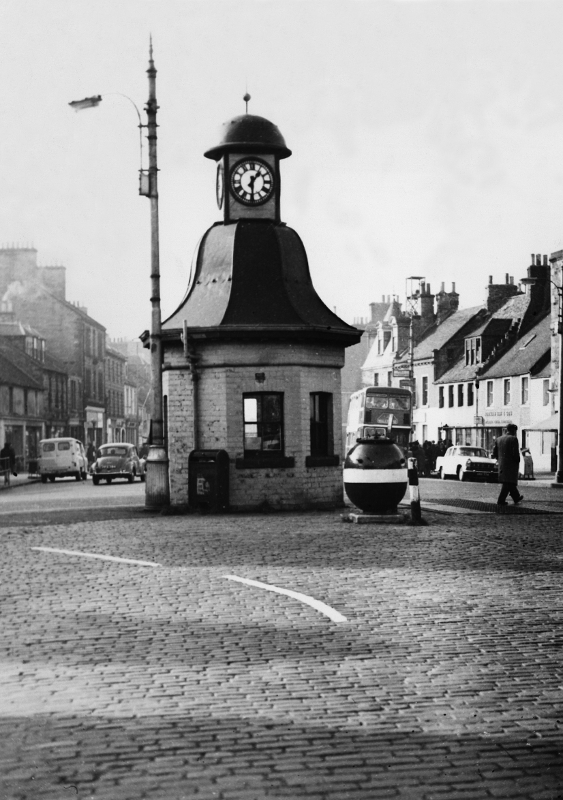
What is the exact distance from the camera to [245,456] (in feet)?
83.1

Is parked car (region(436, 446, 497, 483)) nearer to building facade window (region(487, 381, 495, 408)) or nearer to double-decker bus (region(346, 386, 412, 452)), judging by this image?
double-decker bus (region(346, 386, 412, 452))

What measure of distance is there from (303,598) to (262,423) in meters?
14.8

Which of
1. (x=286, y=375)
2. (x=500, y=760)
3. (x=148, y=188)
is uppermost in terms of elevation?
(x=148, y=188)

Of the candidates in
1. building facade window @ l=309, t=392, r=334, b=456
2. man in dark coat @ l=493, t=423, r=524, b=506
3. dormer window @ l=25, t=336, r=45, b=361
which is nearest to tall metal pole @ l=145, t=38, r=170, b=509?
building facade window @ l=309, t=392, r=334, b=456

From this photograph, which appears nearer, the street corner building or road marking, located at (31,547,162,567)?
road marking, located at (31,547,162,567)

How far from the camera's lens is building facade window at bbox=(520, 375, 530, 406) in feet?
197

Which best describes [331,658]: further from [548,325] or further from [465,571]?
[548,325]

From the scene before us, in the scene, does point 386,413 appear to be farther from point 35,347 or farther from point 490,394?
point 35,347

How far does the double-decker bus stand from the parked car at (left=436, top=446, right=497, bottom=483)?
324 cm

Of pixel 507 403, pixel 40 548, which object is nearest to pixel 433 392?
pixel 507 403

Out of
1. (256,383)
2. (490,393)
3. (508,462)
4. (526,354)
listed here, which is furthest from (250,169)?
(490,393)

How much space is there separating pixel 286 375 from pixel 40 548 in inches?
411

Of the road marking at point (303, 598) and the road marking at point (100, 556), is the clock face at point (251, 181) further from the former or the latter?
the road marking at point (303, 598)

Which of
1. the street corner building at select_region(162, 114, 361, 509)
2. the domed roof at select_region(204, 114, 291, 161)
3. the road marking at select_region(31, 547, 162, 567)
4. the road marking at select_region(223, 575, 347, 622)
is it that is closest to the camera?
the road marking at select_region(223, 575, 347, 622)
